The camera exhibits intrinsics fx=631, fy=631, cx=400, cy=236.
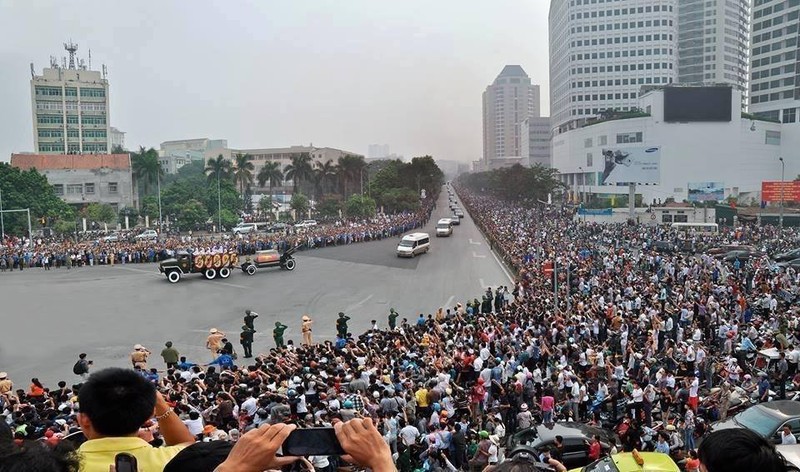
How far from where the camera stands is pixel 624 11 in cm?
11381

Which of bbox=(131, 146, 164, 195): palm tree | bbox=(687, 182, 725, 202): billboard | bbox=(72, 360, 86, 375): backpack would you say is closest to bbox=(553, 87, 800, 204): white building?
bbox=(687, 182, 725, 202): billboard

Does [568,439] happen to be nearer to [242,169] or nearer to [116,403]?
Result: [116,403]

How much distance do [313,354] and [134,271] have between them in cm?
2567

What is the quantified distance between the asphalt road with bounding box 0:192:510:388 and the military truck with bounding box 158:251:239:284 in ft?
1.88

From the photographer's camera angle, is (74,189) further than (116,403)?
Yes

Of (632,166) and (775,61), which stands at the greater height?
(775,61)

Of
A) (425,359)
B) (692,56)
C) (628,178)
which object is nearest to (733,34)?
(692,56)

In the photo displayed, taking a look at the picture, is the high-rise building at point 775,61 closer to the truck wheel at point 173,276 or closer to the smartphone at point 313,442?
the truck wheel at point 173,276

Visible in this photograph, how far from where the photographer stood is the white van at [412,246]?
42.7 metres

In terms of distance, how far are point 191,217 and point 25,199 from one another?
52.3ft

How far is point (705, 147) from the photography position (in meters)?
80.9

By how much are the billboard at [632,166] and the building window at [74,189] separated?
60.6 metres

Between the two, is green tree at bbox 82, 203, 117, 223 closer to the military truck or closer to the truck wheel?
the military truck

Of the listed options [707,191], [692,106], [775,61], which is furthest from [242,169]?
[775,61]
